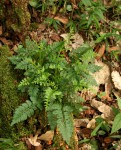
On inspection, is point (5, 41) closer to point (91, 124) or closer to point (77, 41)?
point (77, 41)

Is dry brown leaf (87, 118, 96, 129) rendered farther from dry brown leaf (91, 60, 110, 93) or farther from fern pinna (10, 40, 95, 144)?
dry brown leaf (91, 60, 110, 93)

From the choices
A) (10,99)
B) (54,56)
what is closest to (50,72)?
(54,56)

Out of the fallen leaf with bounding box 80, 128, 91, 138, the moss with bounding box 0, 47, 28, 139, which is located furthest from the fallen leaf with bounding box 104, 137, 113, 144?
the moss with bounding box 0, 47, 28, 139

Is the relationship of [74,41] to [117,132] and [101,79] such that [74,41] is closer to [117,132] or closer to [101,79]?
[101,79]

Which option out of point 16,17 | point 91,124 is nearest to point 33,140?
point 91,124

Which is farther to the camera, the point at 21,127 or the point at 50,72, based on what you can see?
the point at 50,72

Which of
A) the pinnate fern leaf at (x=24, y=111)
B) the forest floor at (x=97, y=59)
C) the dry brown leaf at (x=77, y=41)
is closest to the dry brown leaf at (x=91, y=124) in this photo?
the forest floor at (x=97, y=59)

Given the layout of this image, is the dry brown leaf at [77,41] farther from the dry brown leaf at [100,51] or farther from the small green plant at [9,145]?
the small green plant at [9,145]
